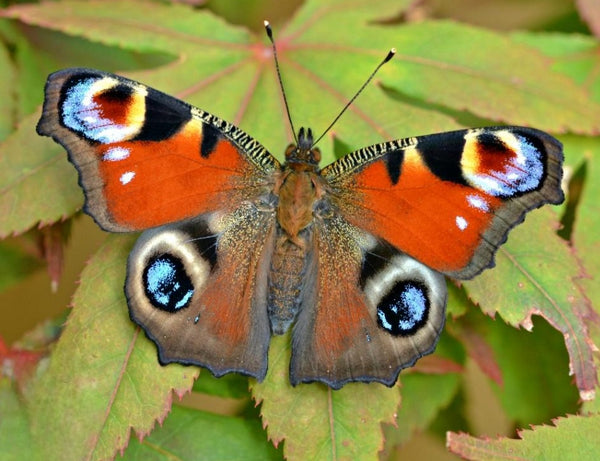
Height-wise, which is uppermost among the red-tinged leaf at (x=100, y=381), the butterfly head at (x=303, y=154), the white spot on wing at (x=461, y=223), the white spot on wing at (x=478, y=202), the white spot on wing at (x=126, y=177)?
the white spot on wing at (x=478, y=202)

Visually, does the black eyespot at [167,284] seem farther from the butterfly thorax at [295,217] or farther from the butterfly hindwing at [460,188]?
the butterfly hindwing at [460,188]

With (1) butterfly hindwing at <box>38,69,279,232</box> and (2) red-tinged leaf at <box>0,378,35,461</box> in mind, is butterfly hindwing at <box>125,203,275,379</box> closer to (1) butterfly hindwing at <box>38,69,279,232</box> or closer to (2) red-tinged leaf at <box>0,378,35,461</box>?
(1) butterfly hindwing at <box>38,69,279,232</box>

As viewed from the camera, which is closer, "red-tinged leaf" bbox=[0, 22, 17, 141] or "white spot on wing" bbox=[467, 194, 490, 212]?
"white spot on wing" bbox=[467, 194, 490, 212]

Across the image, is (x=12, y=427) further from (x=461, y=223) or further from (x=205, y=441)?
(x=461, y=223)

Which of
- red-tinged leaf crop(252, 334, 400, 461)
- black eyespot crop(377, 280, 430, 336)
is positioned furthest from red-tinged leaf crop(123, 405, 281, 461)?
black eyespot crop(377, 280, 430, 336)

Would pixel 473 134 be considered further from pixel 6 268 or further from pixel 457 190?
pixel 6 268

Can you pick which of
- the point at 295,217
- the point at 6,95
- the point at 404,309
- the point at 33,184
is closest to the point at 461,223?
the point at 404,309

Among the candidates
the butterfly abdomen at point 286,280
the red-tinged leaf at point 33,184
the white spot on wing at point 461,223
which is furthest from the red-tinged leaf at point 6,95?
the white spot on wing at point 461,223
